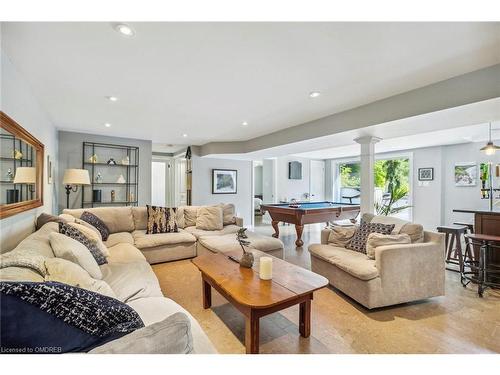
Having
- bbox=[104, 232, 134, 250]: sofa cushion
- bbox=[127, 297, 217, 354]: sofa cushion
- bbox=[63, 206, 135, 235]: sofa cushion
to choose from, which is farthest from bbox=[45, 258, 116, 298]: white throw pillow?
bbox=[63, 206, 135, 235]: sofa cushion

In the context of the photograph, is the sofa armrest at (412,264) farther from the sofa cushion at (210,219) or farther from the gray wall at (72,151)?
the gray wall at (72,151)

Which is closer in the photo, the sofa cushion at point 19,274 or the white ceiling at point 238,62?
the sofa cushion at point 19,274

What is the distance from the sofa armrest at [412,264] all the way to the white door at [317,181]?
605 centimetres

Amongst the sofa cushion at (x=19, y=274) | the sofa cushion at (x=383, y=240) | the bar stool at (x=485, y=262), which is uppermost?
the sofa cushion at (x=19, y=274)

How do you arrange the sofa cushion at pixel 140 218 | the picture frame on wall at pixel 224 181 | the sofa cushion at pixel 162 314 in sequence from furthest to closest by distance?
the picture frame on wall at pixel 224 181, the sofa cushion at pixel 140 218, the sofa cushion at pixel 162 314

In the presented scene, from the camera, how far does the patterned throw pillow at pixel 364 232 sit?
8.94 feet

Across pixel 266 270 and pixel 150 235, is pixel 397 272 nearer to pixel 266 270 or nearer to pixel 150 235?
pixel 266 270

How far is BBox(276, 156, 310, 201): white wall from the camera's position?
7691mm

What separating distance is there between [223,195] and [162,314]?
17.2ft

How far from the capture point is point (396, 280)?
7.59ft

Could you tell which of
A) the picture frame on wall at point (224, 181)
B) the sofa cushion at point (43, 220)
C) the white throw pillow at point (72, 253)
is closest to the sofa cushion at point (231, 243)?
the white throw pillow at point (72, 253)

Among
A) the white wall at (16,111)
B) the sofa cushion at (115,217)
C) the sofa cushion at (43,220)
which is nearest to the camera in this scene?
the white wall at (16,111)

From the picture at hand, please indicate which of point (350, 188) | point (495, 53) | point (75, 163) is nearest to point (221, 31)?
point (495, 53)

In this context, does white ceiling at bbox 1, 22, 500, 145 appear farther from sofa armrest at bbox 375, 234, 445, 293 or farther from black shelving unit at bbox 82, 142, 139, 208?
black shelving unit at bbox 82, 142, 139, 208
